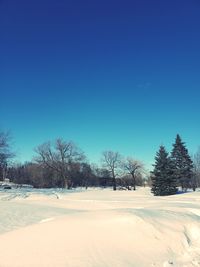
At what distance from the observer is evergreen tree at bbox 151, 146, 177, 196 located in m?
41.8

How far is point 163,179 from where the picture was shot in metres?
42.0

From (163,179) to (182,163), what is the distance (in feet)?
30.6

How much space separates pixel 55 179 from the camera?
77562 millimetres

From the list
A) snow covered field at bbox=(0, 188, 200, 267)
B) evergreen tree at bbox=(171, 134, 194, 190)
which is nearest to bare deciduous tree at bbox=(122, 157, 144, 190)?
evergreen tree at bbox=(171, 134, 194, 190)

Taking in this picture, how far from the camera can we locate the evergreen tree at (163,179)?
41844 mm

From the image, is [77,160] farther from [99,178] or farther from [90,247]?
[90,247]

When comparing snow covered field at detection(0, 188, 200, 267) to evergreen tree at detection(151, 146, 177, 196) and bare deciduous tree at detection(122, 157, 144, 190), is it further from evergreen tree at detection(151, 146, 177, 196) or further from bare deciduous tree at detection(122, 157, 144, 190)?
bare deciduous tree at detection(122, 157, 144, 190)

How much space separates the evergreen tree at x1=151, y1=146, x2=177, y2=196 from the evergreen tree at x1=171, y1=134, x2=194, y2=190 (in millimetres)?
6107

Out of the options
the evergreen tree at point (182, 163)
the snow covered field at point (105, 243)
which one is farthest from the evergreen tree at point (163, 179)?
the snow covered field at point (105, 243)

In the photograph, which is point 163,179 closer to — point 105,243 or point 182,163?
point 182,163

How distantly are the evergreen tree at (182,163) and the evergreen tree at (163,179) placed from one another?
611 centimetres

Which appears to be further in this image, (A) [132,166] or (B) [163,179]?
(A) [132,166]

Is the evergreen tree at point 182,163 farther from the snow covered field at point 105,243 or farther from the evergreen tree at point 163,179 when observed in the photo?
the snow covered field at point 105,243

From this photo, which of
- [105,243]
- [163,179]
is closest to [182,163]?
[163,179]
